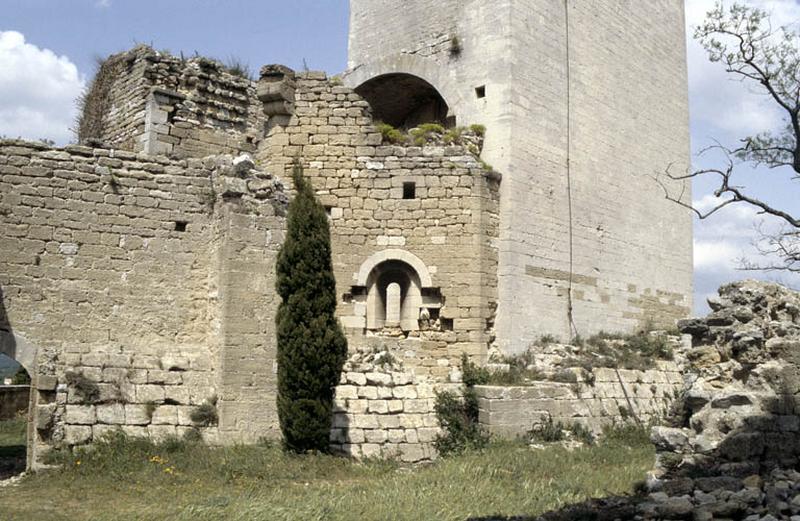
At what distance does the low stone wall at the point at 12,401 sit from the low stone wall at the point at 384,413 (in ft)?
29.6

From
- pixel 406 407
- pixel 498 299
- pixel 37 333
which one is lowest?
pixel 406 407

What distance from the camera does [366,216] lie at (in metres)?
14.1

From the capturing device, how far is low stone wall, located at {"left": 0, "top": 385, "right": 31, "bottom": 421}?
1722 centimetres

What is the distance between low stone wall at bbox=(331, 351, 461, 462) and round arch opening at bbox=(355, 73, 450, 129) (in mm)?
6370

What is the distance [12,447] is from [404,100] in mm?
10968

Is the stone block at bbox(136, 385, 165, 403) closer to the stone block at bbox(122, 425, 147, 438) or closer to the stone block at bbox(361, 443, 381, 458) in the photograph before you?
the stone block at bbox(122, 425, 147, 438)

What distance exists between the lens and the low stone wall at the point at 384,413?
1165 centimetres

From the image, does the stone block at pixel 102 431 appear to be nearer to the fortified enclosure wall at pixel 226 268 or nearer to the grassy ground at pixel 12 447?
the fortified enclosure wall at pixel 226 268

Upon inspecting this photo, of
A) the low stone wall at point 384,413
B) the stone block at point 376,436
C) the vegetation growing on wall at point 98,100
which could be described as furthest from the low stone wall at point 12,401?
the stone block at point 376,436

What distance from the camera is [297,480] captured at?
32.1 ft

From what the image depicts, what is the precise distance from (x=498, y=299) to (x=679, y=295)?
22.8 feet

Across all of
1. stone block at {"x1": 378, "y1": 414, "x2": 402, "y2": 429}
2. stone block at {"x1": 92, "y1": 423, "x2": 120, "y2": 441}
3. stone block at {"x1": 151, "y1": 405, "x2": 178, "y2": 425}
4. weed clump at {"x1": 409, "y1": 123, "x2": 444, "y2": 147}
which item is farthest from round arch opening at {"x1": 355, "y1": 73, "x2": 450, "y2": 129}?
stone block at {"x1": 92, "y1": 423, "x2": 120, "y2": 441}

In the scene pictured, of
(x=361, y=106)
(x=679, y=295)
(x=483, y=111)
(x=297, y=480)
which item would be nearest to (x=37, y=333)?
(x=297, y=480)

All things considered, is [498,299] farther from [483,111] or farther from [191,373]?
[191,373]
